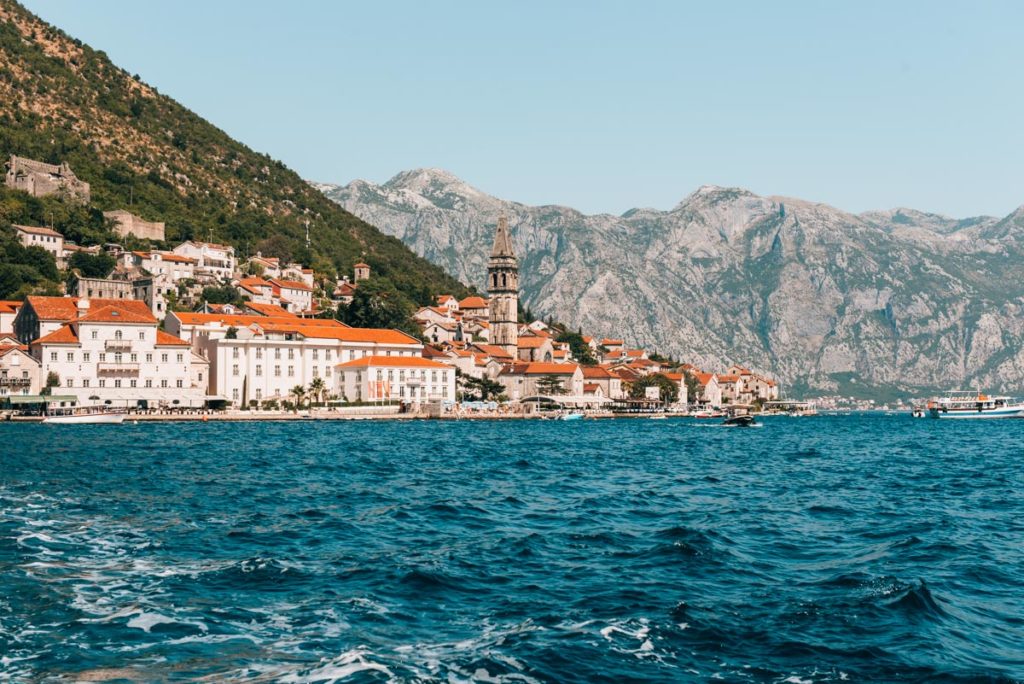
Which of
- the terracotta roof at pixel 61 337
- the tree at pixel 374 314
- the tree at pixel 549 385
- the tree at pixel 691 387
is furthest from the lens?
the tree at pixel 691 387

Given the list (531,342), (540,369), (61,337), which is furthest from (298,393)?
(531,342)

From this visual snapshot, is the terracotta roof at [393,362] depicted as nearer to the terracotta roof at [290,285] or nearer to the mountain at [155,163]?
the terracotta roof at [290,285]

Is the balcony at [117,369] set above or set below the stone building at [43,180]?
below

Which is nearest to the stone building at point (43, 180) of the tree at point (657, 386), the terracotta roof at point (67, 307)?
the terracotta roof at point (67, 307)

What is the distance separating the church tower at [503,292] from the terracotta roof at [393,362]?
33356 millimetres

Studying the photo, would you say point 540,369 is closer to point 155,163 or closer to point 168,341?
point 168,341

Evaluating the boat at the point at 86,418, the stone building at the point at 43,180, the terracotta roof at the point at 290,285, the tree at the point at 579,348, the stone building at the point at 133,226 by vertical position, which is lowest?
the boat at the point at 86,418

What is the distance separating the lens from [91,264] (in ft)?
346

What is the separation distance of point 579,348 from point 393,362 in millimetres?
71358

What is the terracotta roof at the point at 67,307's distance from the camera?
84.5m

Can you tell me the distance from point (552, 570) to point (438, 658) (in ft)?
19.6

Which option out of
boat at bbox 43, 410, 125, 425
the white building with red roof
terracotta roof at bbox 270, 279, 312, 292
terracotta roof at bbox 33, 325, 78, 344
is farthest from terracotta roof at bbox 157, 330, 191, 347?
terracotta roof at bbox 270, 279, 312, 292

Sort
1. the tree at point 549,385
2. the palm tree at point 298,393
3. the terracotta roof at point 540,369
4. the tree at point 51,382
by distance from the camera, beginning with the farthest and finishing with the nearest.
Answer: the terracotta roof at point 540,369
the tree at point 549,385
the palm tree at point 298,393
the tree at point 51,382

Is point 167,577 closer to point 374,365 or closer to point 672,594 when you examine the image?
point 672,594
